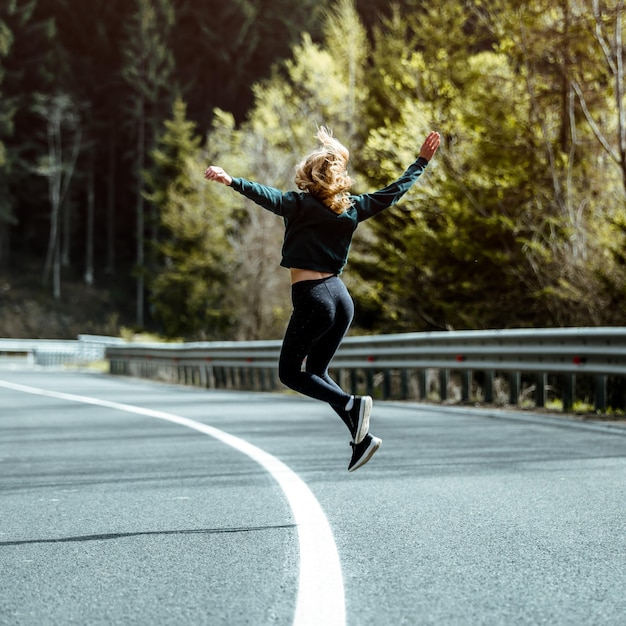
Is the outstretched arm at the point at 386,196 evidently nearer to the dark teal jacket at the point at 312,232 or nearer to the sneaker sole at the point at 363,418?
the dark teal jacket at the point at 312,232

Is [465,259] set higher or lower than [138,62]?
lower

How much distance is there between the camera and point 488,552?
13.9 feet

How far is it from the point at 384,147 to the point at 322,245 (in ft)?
52.4

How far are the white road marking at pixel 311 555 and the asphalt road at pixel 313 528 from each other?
1cm

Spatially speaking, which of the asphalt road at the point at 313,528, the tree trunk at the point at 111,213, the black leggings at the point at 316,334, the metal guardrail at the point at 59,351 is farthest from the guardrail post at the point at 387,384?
the tree trunk at the point at 111,213

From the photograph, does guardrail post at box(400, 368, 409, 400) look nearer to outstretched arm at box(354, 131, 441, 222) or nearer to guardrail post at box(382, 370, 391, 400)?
guardrail post at box(382, 370, 391, 400)

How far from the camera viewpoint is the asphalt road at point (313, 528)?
340 cm

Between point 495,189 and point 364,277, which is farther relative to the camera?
point 364,277

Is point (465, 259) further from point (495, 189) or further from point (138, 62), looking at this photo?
point (138, 62)

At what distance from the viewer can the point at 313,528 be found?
4.78 metres

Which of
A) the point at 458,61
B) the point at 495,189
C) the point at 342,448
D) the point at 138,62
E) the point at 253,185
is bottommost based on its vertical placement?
the point at 342,448

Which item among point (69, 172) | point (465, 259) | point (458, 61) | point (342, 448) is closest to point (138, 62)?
point (69, 172)

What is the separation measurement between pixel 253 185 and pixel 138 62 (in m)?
64.3

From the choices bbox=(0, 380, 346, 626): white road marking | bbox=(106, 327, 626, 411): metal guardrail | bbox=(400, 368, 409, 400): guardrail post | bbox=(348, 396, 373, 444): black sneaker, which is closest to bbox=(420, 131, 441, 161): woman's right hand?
bbox=(348, 396, 373, 444): black sneaker
